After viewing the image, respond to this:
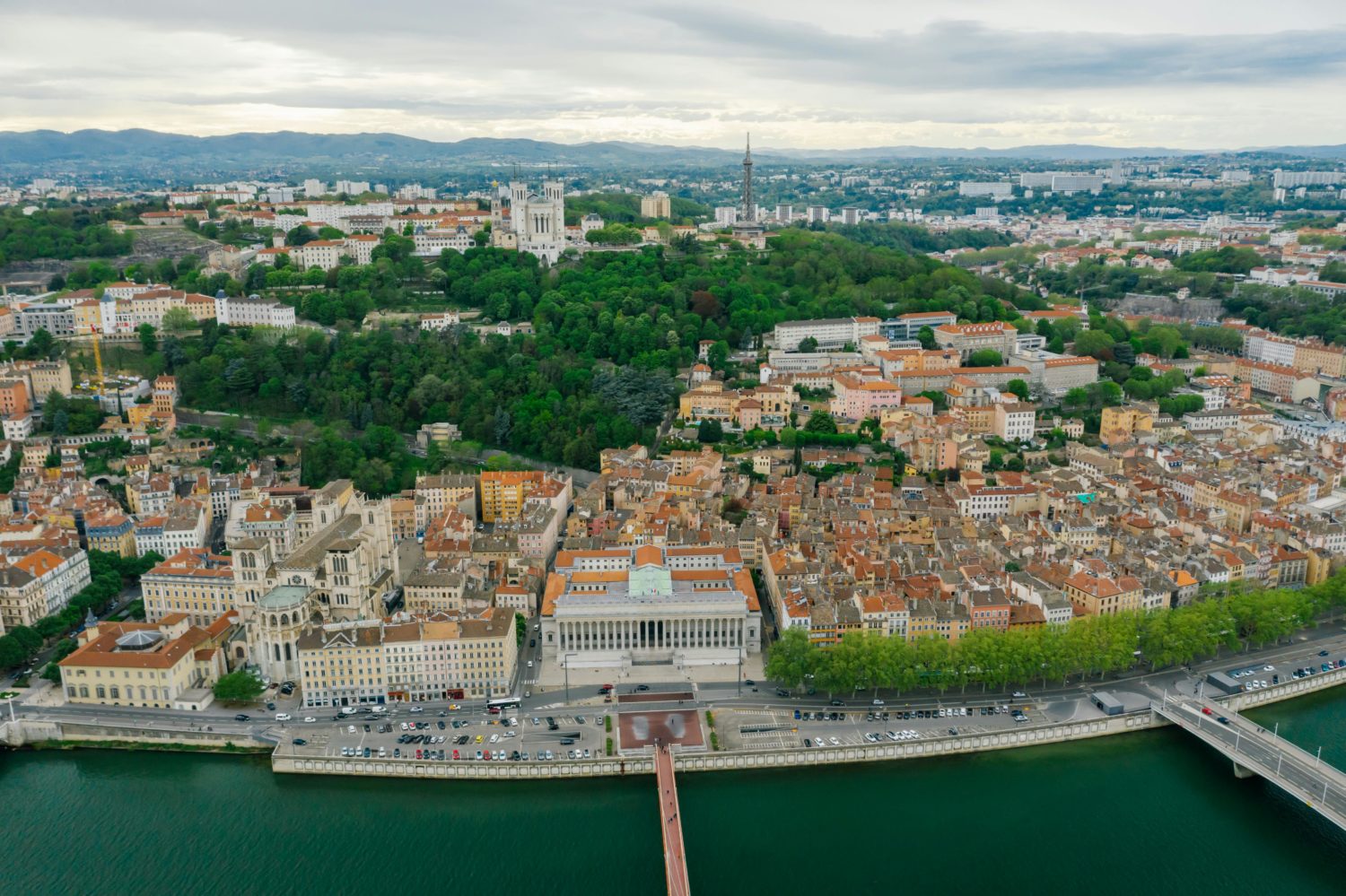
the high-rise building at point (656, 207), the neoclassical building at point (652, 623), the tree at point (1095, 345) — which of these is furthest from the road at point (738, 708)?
the high-rise building at point (656, 207)

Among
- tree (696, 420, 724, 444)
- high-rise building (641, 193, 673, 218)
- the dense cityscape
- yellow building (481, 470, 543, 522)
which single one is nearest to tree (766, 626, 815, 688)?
the dense cityscape

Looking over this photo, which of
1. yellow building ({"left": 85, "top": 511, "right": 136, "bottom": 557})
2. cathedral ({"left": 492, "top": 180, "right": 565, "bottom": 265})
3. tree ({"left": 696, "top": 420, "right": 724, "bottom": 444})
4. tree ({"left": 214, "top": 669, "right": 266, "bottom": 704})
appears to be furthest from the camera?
cathedral ({"left": 492, "top": 180, "right": 565, "bottom": 265})

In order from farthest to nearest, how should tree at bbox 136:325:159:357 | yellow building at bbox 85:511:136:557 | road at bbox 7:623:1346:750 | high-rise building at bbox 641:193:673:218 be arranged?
high-rise building at bbox 641:193:673:218, tree at bbox 136:325:159:357, yellow building at bbox 85:511:136:557, road at bbox 7:623:1346:750

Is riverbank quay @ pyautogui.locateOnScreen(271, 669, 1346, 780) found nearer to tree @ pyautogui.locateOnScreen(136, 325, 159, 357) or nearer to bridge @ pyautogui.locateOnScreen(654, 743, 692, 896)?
bridge @ pyautogui.locateOnScreen(654, 743, 692, 896)

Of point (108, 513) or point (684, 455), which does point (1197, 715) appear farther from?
point (108, 513)

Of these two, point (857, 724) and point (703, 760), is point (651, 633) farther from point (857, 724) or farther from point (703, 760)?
point (857, 724)

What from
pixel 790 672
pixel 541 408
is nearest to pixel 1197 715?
pixel 790 672

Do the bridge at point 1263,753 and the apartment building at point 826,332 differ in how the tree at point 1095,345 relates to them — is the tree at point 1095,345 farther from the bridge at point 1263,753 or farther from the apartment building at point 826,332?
the bridge at point 1263,753
